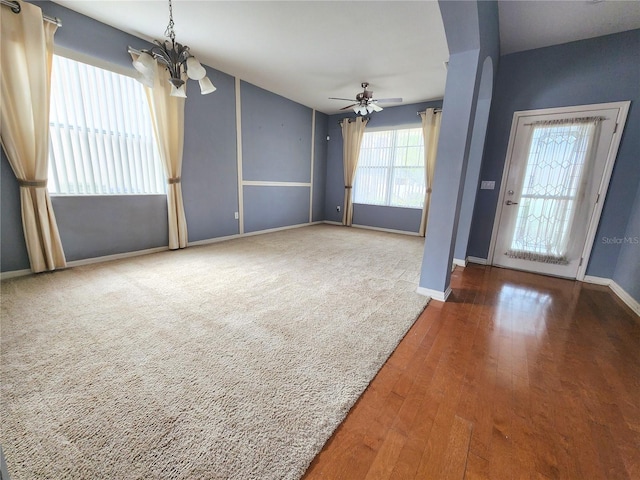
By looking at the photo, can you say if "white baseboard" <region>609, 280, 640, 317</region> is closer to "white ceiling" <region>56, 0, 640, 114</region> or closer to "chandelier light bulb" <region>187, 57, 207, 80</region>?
"white ceiling" <region>56, 0, 640, 114</region>

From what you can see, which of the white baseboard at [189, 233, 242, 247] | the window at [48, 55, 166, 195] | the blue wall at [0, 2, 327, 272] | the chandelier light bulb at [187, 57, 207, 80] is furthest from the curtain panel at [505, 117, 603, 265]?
the window at [48, 55, 166, 195]

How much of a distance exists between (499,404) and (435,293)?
124 centimetres

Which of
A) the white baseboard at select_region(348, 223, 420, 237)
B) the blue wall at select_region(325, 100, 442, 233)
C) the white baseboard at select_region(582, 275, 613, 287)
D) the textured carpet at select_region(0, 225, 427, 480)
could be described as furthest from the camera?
the white baseboard at select_region(348, 223, 420, 237)

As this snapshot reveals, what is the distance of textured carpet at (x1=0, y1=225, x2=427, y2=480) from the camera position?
40.1 inches

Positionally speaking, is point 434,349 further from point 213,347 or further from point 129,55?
point 129,55

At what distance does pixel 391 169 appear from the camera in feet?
19.4

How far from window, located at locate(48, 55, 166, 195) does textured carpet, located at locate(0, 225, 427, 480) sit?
42.7 inches

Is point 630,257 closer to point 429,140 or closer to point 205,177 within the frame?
point 429,140

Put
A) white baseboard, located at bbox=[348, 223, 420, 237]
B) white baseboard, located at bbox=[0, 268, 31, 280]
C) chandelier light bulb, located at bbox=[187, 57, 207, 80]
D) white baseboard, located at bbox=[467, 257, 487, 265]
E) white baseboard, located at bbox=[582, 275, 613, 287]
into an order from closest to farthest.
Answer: chandelier light bulb, located at bbox=[187, 57, 207, 80]
white baseboard, located at bbox=[0, 268, 31, 280]
white baseboard, located at bbox=[582, 275, 613, 287]
white baseboard, located at bbox=[467, 257, 487, 265]
white baseboard, located at bbox=[348, 223, 420, 237]

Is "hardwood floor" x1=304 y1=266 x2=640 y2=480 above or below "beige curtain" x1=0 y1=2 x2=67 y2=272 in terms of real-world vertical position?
below

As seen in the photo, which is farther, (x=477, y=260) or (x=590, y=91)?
(x=477, y=260)

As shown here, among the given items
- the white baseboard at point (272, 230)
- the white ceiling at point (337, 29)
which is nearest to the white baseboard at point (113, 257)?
the white baseboard at point (272, 230)

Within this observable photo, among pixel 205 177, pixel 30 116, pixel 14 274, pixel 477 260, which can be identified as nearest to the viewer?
pixel 30 116

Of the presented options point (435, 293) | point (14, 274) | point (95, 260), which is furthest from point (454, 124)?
point (14, 274)
